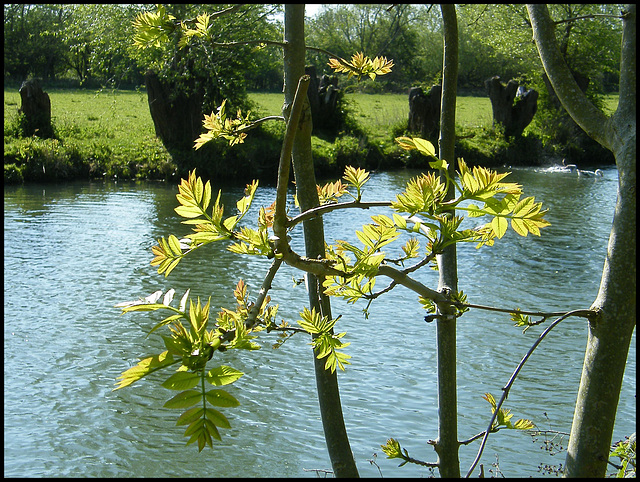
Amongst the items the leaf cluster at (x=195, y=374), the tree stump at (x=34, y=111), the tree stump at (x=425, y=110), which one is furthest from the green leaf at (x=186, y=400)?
the tree stump at (x=425, y=110)

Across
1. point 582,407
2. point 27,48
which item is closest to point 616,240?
point 582,407

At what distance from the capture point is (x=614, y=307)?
1575 millimetres

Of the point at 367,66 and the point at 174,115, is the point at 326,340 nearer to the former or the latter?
the point at 367,66

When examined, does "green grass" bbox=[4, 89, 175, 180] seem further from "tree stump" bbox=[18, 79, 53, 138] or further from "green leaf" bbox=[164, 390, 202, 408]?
"green leaf" bbox=[164, 390, 202, 408]

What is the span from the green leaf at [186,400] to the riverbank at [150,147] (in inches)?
673

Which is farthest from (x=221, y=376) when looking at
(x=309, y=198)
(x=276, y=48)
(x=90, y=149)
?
(x=90, y=149)

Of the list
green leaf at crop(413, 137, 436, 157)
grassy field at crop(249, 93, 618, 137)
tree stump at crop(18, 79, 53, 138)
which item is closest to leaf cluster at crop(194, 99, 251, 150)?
green leaf at crop(413, 137, 436, 157)

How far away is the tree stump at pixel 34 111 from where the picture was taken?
1923cm

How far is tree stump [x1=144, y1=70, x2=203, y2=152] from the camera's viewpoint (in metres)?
19.3

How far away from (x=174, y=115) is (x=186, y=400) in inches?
773

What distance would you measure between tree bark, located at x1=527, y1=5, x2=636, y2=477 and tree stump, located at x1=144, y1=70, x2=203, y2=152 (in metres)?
18.3

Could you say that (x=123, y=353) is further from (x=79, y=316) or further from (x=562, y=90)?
(x=562, y=90)

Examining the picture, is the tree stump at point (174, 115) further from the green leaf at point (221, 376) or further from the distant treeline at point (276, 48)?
the green leaf at point (221, 376)

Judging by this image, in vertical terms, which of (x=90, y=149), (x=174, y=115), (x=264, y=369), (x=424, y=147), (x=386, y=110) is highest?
(x=386, y=110)
